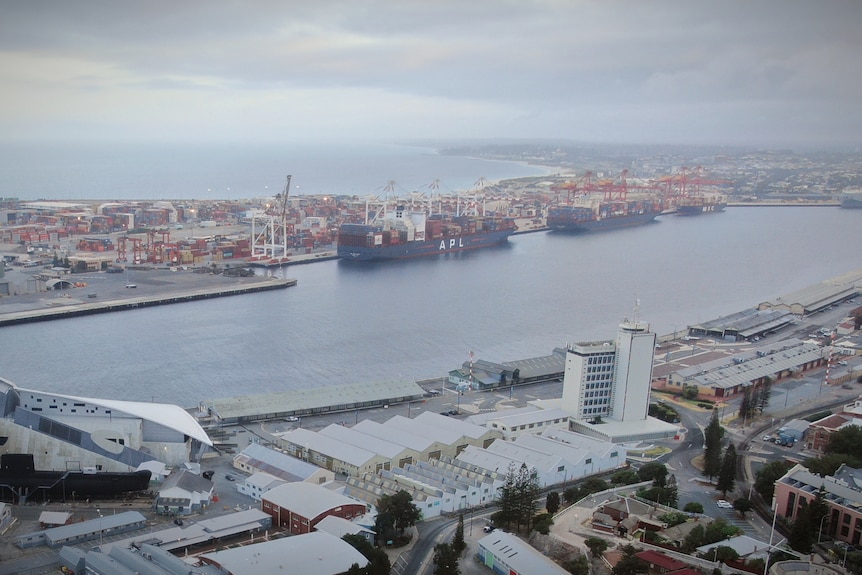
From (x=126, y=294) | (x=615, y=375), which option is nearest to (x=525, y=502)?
(x=615, y=375)

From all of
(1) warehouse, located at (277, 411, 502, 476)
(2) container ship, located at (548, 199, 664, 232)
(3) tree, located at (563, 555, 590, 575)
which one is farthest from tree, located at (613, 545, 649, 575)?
(2) container ship, located at (548, 199, 664, 232)

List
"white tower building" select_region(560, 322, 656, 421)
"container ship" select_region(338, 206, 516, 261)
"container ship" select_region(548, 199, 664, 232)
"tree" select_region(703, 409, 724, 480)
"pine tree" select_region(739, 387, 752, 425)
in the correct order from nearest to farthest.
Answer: "tree" select_region(703, 409, 724, 480) → "white tower building" select_region(560, 322, 656, 421) → "pine tree" select_region(739, 387, 752, 425) → "container ship" select_region(338, 206, 516, 261) → "container ship" select_region(548, 199, 664, 232)

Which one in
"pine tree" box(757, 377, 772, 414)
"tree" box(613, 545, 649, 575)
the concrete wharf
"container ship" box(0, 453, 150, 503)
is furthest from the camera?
the concrete wharf

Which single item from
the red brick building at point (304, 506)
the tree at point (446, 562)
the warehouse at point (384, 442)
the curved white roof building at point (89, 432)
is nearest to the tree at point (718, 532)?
the tree at point (446, 562)

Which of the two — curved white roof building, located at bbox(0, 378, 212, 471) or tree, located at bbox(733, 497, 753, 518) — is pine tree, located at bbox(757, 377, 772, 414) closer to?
tree, located at bbox(733, 497, 753, 518)

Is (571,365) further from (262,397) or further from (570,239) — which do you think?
(570,239)

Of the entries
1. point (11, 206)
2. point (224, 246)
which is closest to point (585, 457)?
point (224, 246)

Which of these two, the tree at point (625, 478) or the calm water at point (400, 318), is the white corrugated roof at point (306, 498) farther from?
the calm water at point (400, 318)
